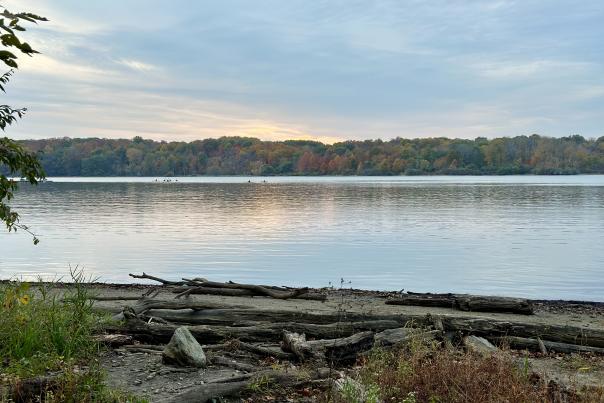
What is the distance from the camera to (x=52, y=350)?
918 centimetres

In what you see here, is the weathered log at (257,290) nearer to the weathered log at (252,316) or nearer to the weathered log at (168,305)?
the weathered log at (168,305)

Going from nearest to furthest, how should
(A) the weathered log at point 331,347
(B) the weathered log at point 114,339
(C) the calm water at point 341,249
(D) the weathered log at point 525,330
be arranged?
(A) the weathered log at point 331,347 < (B) the weathered log at point 114,339 < (D) the weathered log at point 525,330 < (C) the calm water at point 341,249

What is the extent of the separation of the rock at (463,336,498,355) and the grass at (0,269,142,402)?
6134mm

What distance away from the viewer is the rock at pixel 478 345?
427 inches

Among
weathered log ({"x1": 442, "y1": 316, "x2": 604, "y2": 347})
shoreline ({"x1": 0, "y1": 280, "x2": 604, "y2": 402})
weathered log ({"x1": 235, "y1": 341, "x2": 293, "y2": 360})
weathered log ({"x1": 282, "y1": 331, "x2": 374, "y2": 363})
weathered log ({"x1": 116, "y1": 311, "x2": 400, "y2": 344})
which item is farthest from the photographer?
weathered log ({"x1": 442, "y1": 316, "x2": 604, "y2": 347})

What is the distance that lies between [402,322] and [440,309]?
12.6 feet

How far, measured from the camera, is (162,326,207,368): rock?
9.70 meters

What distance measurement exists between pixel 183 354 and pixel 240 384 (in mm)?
1351

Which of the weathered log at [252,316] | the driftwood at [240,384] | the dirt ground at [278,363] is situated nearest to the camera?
the driftwood at [240,384]

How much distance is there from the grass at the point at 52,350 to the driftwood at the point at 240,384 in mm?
825

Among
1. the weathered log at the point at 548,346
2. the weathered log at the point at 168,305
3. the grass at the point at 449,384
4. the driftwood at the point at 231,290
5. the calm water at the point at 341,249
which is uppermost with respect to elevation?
the grass at the point at 449,384

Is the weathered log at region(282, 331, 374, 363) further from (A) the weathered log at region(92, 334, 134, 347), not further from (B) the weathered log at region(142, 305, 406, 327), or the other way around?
(A) the weathered log at region(92, 334, 134, 347)

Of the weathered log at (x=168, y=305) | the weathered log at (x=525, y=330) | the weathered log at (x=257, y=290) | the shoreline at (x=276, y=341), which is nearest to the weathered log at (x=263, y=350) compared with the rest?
the shoreline at (x=276, y=341)

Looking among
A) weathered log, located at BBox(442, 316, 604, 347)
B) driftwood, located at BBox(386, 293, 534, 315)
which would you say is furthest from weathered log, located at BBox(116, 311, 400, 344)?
driftwood, located at BBox(386, 293, 534, 315)
